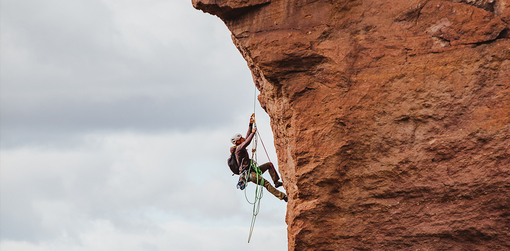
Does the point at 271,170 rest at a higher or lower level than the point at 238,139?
lower

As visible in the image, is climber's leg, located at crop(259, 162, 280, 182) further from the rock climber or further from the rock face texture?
the rock face texture

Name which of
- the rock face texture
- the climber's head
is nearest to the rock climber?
the climber's head

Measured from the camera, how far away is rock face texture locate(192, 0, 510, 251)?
9.44m

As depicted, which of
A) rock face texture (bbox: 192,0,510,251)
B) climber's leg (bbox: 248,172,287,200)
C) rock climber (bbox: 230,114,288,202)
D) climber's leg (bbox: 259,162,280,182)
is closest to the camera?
rock face texture (bbox: 192,0,510,251)

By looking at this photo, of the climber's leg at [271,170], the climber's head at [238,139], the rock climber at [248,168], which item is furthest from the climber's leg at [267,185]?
the climber's head at [238,139]

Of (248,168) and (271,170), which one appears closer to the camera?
(248,168)

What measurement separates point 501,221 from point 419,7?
159 inches

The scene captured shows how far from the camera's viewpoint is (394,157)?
972 centimetres

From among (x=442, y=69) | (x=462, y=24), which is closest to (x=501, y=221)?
(x=442, y=69)

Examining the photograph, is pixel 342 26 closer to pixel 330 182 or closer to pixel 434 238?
pixel 330 182

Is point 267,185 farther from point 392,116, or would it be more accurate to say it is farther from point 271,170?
point 392,116

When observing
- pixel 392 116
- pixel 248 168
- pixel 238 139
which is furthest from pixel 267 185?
pixel 392 116

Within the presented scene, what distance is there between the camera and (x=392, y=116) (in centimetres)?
971

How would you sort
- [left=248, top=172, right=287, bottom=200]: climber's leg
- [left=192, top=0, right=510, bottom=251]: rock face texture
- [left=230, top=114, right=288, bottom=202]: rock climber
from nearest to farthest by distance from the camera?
[left=192, top=0, right=510, bottom=251]: rock face texture, [left=230, top=114, right=288, bottom=202]: rock climber, [left=248, top=172, right=287, bottom=200]: climber's leg
